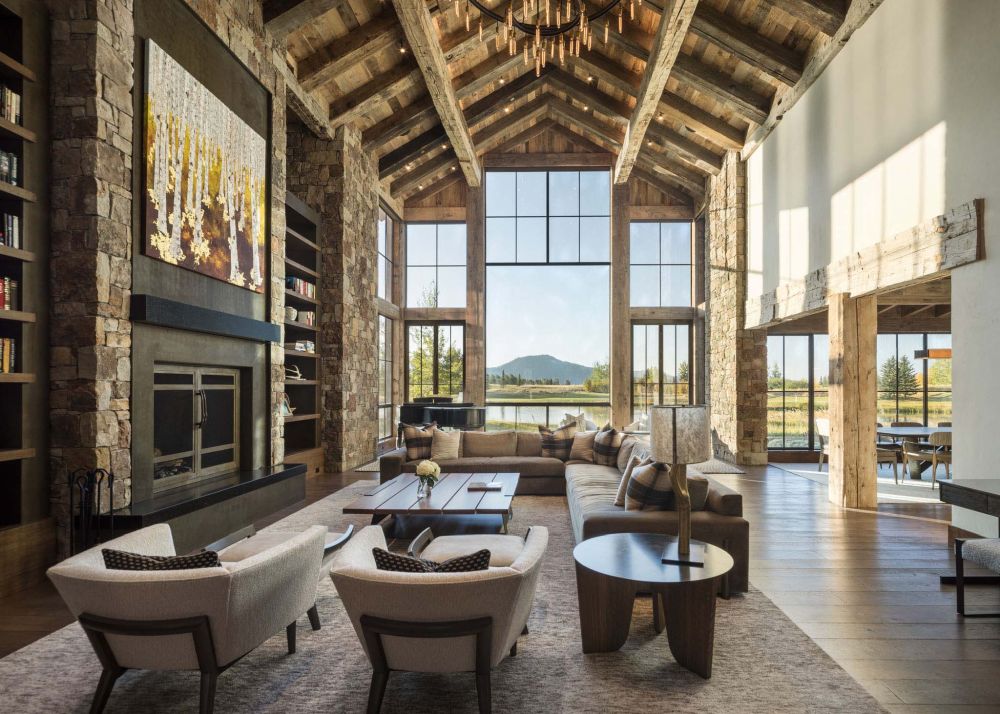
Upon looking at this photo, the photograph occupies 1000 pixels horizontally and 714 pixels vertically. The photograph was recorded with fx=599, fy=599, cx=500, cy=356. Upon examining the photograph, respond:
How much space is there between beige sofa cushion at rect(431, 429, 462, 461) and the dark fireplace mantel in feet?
7.17

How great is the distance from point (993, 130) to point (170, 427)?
679 cm

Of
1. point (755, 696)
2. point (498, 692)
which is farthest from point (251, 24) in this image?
point (755, 696)

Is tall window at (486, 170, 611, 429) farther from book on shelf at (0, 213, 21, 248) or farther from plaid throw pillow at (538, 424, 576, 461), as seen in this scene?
book on shelf at (0, 213, 21, 248)

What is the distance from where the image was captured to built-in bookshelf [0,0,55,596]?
374cm

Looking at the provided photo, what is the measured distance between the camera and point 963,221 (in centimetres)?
460

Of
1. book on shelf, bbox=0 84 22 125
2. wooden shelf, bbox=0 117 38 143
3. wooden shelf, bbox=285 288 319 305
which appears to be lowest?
wooden shelf, bbox=285 288 319 305

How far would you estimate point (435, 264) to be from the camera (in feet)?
42.2

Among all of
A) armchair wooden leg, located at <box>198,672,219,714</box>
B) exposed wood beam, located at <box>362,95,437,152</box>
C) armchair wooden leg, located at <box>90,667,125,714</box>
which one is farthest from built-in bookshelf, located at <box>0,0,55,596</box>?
exposed wood beam, located at <box>362,95,437,152</box>

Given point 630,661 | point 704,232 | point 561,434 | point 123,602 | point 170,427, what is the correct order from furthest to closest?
point 704,232, point 561,434, point 170,427, point 630,661, point 123,602

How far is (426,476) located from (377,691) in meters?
2.73

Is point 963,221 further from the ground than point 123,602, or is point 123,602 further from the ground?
point 963,221


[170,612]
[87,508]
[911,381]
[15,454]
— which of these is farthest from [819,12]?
[15,454]

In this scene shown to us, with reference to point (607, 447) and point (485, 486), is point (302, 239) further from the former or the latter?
point (607, 447)

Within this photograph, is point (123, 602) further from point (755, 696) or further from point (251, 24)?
point (251, 24)
